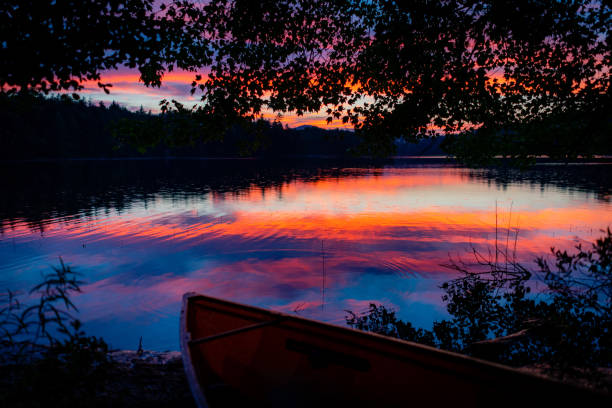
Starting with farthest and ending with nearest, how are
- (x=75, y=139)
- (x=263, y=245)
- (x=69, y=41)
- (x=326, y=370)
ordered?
(x=75, y=139) → (x=263, y=245) → (x=69, y=41) → (x=326, y=370)

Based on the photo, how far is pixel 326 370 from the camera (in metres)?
4.57

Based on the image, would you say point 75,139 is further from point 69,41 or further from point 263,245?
point 69,41

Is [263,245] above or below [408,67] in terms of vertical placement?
below

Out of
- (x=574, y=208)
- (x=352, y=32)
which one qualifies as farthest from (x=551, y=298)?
(x=574, y=208)

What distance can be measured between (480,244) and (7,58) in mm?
16928

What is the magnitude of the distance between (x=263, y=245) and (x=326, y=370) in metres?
11.8

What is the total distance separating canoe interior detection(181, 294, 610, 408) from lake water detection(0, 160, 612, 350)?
3.46 m

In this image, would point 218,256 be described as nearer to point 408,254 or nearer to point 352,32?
point 408,254

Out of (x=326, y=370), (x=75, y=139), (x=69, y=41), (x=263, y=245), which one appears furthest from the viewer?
(x=75, y=139)

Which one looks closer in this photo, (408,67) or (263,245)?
(408,67)

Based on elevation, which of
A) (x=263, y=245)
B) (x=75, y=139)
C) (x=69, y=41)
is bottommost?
(x=263, y=245)

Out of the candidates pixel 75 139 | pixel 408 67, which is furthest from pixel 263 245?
pixel 75 139

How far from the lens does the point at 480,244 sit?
15.7 m

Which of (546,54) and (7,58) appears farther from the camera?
(546,54)
